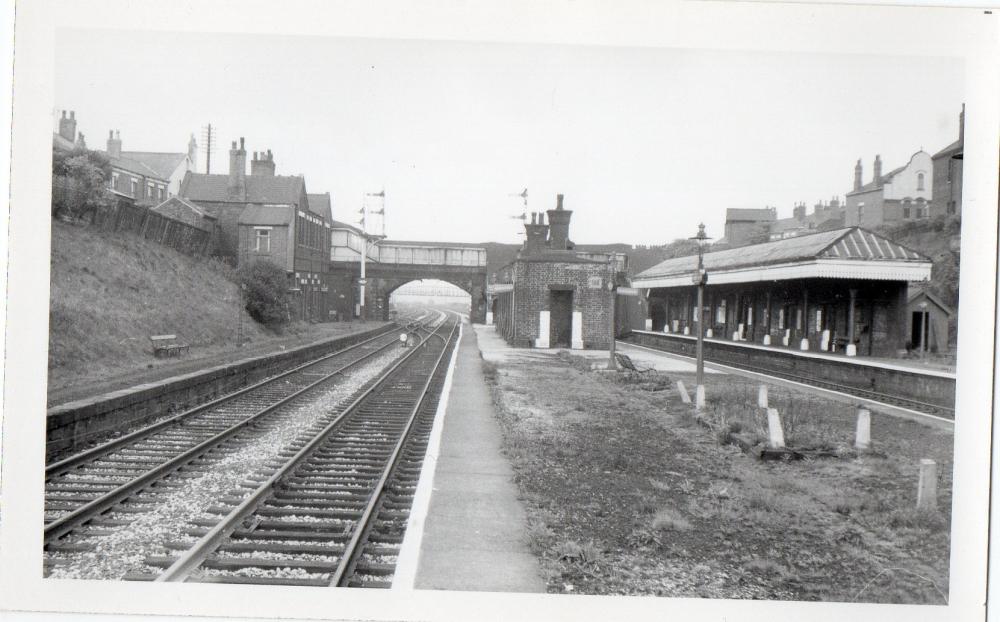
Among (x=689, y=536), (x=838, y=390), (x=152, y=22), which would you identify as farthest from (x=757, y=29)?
(x=838, y=390)

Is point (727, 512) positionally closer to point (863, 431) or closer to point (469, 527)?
point (469, 527)

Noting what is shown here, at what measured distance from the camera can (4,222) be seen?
515 centimetres

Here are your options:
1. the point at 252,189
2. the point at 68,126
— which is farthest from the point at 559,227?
the point at 68,126

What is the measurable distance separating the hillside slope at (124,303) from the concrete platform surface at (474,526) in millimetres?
4101

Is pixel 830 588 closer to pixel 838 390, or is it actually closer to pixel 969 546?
pixel 969 546

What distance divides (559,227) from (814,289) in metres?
8.40

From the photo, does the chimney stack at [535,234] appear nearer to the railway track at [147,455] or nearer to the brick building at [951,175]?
the railway track at [147,455]

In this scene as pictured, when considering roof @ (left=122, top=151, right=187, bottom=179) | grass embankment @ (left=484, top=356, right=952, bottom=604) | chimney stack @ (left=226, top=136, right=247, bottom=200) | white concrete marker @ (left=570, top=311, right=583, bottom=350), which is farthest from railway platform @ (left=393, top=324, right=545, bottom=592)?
chimney stack @ (left=226, top=136, right=247, bottom=200)

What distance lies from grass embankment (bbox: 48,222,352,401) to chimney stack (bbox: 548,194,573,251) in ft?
32.0

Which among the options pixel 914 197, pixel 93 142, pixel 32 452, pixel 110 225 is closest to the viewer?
pixel 32 452

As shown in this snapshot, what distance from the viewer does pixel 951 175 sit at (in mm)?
5082

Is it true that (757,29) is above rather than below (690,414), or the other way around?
above

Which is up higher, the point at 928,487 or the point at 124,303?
the point at 124,303

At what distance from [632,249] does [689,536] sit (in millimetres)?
20970
